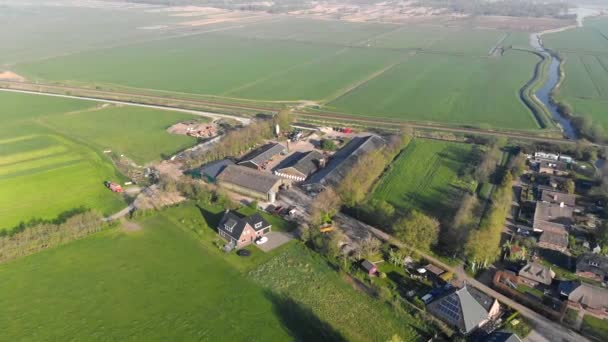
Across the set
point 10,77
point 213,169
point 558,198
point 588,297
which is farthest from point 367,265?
point 10,77

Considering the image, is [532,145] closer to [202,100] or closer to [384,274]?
[384,274]

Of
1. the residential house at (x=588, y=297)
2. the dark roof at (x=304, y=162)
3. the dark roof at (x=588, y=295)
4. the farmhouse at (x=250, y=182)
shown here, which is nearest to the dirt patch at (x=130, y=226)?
the farmhouse at (x=250, y=182)

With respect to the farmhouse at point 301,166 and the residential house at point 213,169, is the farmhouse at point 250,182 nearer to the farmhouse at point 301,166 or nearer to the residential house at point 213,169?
the residential house at point 213,169

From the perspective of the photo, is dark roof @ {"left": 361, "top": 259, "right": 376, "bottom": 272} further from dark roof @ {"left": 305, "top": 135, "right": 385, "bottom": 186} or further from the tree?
dark roof @ {"left": 305, "top": 135, "right": 385, "bottom": 186}

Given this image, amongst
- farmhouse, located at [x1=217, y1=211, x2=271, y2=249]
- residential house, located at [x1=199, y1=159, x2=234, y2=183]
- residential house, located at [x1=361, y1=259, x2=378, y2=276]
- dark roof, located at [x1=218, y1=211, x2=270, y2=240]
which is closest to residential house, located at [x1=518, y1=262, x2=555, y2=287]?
residential house, located at [x1=361, y1=259, x2=378, y2=276]

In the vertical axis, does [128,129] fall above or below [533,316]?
above

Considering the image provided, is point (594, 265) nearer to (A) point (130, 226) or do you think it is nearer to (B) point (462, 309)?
(B) point (462, 309)

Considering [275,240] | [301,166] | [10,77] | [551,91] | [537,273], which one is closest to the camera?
[537,273]
